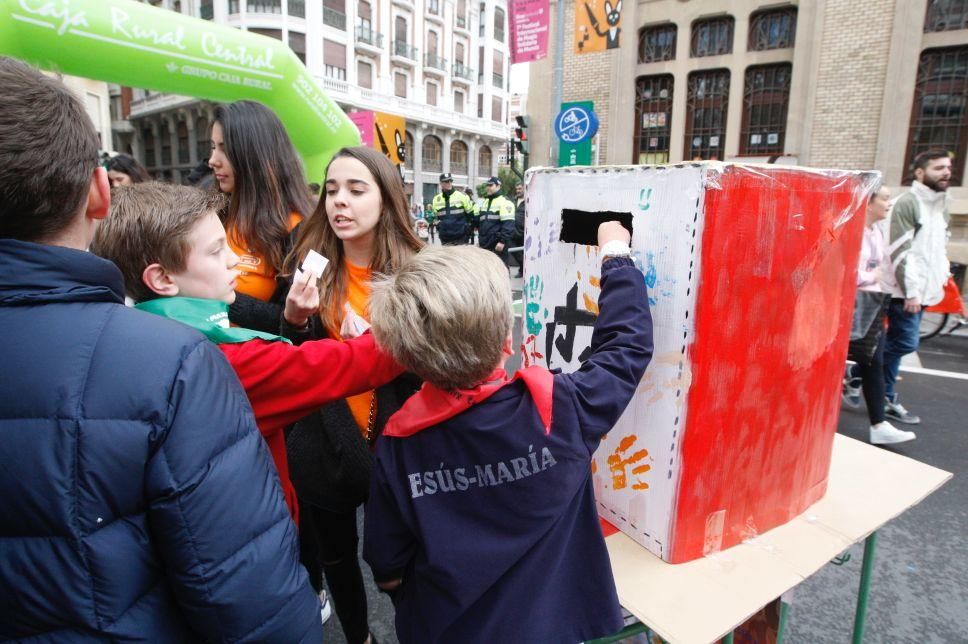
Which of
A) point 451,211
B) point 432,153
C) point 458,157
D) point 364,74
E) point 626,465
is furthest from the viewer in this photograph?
point 458,157

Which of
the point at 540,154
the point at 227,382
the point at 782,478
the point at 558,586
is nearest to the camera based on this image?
the point at 227,382

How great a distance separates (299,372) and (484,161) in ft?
147

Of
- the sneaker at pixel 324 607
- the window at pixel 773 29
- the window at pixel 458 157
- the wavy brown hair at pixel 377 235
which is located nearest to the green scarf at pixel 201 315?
the wavy brown hair at pixel 377 235

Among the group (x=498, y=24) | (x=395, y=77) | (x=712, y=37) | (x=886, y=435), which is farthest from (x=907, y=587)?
(x=498, y=24)

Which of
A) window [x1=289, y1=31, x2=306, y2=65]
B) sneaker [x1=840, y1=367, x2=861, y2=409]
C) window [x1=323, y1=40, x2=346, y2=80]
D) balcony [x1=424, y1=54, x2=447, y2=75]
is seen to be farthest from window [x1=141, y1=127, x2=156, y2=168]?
sneaker [x1=840, y1=367, x2=861, y2=409]

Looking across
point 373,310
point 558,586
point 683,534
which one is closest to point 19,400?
point 373,310

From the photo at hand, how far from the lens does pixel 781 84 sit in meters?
11.0

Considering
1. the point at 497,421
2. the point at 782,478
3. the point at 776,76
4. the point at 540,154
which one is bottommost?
the point at 782,478

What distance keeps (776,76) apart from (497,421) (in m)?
12.6

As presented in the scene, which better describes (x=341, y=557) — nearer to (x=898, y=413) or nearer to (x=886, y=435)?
(x=886, y=435)

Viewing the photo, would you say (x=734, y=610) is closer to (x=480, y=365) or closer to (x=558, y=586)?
(x=558, y=586)

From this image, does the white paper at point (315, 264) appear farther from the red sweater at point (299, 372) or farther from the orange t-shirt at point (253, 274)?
the orange t-shirt at point (253, 274)

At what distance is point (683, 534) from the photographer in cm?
117

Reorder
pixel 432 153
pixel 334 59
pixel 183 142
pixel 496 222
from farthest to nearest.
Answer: pixel 432 153
pixel 183 142
pixel 334 59
pixel 496 222
